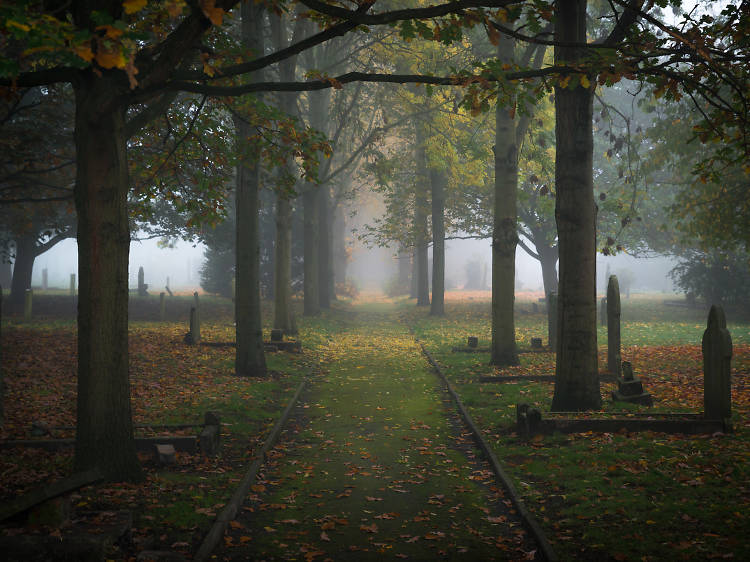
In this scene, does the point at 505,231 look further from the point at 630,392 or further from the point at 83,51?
the point at 83,51

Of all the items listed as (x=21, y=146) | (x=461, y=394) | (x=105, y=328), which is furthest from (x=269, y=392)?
(x=21, y=146)

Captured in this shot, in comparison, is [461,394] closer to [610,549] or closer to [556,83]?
[556,83]

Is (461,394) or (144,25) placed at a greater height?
(144,25)

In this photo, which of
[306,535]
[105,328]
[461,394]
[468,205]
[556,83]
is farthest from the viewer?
[468,205]

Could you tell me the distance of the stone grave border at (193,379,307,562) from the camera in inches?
200

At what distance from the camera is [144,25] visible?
784cm

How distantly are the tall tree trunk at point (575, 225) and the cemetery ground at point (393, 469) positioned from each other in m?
0.77

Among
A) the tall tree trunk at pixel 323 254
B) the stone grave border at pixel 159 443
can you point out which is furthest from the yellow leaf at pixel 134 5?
the tall tree trunk at pixel 323 254

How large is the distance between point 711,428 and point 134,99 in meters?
8.06

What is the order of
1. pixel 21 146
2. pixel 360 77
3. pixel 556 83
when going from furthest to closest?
pixel 21 146, pixel 556 83, pixel 360 77

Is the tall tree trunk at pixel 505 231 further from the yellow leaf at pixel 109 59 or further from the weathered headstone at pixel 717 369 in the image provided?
the yellow leaf at pixel 109 59

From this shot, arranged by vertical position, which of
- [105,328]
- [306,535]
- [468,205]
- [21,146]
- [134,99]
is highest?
[468,205]

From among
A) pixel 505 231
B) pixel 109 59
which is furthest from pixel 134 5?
pixel 505 231

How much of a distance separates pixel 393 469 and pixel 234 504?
7.24 ft
